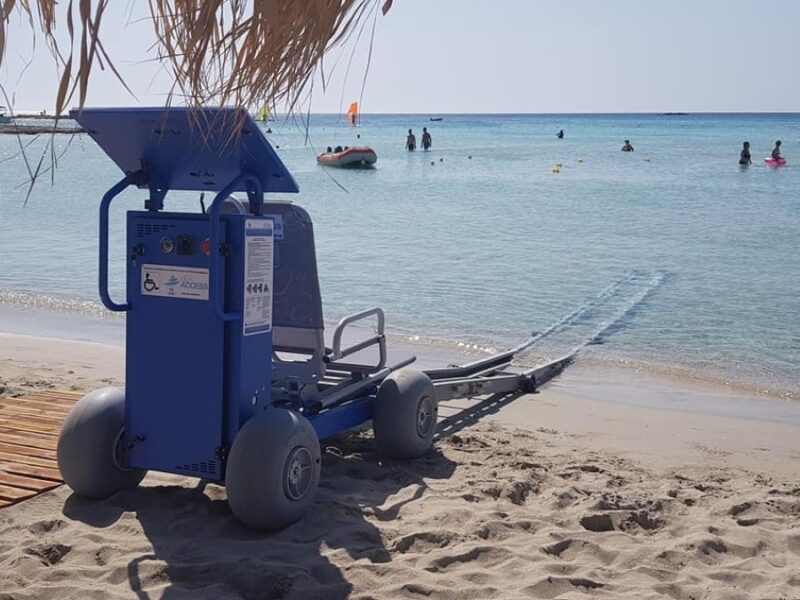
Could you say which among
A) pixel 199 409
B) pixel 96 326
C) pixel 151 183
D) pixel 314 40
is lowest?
pixel 96 326

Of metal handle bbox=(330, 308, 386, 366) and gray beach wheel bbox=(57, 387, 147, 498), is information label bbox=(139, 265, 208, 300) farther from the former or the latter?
metal handle bbox=(330, 308, 386, 366)

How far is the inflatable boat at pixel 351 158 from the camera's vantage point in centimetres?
4441

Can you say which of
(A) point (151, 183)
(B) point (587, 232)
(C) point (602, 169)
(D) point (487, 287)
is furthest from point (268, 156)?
(C) point (602, 169)

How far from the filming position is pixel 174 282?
4.32m

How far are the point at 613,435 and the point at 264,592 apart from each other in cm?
362

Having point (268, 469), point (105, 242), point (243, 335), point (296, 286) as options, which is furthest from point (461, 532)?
point (105, 242)

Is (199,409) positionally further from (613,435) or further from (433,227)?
(433,227)

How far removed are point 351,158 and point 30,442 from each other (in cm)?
3999

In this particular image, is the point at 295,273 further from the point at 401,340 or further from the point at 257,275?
the point at 401,340

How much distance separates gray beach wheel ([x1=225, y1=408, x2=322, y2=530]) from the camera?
4.15 m

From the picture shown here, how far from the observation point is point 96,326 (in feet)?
38.1

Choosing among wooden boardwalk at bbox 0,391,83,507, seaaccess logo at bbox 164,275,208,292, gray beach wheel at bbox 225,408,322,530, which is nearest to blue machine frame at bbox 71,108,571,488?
seaaccess logo at bbox 164,275,208,292

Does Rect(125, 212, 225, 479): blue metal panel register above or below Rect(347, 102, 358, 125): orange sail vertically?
below

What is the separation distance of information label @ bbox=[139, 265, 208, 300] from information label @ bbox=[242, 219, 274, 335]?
183 mm
